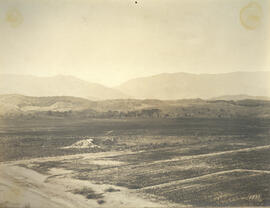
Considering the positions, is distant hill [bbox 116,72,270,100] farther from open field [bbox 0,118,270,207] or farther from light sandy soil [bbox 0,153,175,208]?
light sandy soil [bbox 0,153,175,208]

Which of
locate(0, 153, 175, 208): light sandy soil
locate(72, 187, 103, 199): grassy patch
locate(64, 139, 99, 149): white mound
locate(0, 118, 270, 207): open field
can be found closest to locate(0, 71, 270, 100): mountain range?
locate(0, 118, 270, 207): open field

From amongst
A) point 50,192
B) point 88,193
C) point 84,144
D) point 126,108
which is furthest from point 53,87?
point 88,193

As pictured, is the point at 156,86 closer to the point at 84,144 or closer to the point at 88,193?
the point at 84,144

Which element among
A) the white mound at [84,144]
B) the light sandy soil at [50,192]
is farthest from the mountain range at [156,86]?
the light sandy soil at [50,192]

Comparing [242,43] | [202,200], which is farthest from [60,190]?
[242,43]

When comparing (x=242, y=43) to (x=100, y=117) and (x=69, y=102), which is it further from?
(x=69, y=102)

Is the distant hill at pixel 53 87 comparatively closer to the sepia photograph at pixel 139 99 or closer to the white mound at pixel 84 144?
the sepia photograph at pixel 139 99
